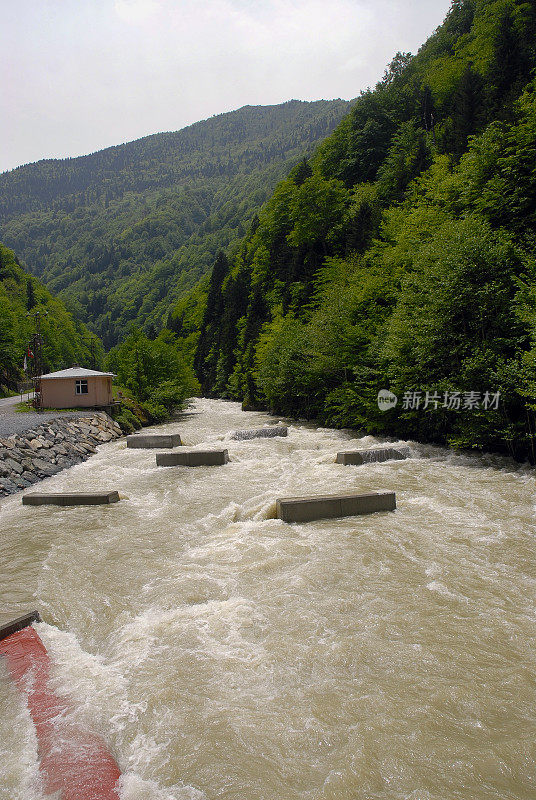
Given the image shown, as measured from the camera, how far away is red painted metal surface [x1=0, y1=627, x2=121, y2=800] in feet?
13.9

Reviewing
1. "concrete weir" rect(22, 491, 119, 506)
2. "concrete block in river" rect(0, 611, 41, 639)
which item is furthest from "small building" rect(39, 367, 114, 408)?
"concrete block in river" rect(0, 611, 41, 639)

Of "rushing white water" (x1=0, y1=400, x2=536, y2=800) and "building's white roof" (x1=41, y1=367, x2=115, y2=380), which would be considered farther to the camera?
"building's white roof" (x1=41, y1=367, x2=115, y2=380)

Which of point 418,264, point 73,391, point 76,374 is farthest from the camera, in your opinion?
point 73,391

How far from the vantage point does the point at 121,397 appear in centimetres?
4053

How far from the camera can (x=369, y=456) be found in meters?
18.0

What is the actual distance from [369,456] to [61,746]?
14.6 m

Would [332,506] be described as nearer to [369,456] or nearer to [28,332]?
[369,456]

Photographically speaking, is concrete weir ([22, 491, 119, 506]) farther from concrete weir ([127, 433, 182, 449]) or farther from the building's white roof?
the building's white roof

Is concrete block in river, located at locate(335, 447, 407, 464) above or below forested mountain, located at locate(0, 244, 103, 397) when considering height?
below

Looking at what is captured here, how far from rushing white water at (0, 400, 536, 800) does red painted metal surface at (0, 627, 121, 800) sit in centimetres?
14

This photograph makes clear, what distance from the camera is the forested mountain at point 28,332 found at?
61.8m

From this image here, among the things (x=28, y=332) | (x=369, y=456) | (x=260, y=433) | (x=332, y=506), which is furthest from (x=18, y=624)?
(x=28, y=332)

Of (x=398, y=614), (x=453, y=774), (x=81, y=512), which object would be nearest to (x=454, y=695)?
(x=453, y=774)

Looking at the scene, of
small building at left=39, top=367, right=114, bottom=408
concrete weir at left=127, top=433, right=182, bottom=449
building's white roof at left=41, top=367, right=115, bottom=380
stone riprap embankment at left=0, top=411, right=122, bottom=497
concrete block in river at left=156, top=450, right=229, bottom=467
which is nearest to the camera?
stone riprap embankment at left=0, top=411, right=122, bottom=497
